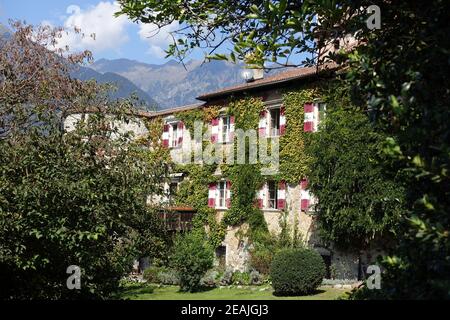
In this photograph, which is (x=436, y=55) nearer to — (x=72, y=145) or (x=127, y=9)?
(x=127, y=9)

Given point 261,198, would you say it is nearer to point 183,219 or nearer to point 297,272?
point 183,219

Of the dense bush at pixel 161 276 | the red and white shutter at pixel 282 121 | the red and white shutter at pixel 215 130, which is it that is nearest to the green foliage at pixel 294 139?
the red and white shutter at pixel 282 121

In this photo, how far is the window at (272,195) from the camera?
2652cm

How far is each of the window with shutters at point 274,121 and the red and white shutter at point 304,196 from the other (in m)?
3.29

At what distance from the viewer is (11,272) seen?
25.2ft

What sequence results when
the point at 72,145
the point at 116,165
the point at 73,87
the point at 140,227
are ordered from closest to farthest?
the point at 72,145
the point at 116,165
the point at 140,227
the point at 73,87

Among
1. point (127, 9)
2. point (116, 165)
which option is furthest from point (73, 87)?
point (127, 9)

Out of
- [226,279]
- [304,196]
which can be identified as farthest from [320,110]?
[226,279]

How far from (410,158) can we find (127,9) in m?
4.95

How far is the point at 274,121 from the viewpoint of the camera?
27172 mm

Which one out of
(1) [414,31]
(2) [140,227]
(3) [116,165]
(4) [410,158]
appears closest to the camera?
(4) [410,158]

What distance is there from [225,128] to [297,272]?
11.4 m

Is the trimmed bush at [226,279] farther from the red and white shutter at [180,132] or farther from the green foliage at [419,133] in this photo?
the green foliage at [419,133]

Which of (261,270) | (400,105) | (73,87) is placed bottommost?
(261,270)
